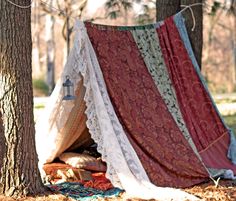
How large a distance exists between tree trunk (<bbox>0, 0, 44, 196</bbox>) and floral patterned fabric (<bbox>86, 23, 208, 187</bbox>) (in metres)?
0.90

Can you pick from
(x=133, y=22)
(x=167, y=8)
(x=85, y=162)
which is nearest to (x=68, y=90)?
(x=85, y=162)

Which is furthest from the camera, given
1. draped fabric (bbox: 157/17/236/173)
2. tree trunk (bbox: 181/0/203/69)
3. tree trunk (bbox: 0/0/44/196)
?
tree trunk (bbox: 181/0/203/69)

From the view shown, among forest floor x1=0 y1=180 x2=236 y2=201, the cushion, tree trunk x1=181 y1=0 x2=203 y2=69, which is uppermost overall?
tree trunk x1=181 y1=0 x2=203 y2=69

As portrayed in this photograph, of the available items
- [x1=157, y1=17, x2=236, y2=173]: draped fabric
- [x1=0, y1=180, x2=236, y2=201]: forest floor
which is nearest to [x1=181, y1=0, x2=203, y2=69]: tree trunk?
[x1=157, y1=17, x2=236, y2=173]: draped fabric

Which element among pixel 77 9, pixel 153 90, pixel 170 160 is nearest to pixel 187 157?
pixel 170 160

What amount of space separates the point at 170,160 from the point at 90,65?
1.16 metres

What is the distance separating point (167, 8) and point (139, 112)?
7.74 ft

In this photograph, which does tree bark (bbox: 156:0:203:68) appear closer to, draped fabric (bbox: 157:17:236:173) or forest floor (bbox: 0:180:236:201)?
draped fabric (bbox: 157:17:236:173)

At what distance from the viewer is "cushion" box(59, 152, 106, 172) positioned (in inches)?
224

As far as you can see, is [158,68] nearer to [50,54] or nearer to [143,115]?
[143,115]

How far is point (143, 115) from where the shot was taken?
5.60 meters

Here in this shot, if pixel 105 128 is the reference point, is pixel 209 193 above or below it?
below

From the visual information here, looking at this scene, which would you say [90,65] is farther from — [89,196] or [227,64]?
[227,64]

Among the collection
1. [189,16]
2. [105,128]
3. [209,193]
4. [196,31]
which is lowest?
[209,193]
